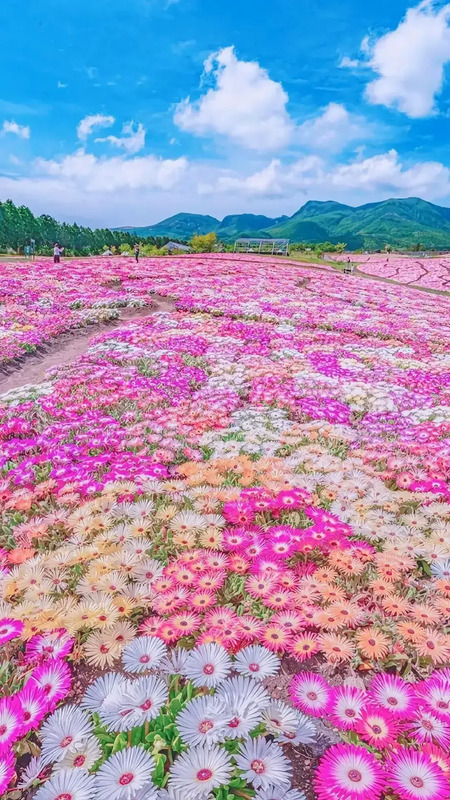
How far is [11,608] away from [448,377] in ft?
34.8

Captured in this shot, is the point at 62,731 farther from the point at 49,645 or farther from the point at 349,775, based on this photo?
the point at 349,775

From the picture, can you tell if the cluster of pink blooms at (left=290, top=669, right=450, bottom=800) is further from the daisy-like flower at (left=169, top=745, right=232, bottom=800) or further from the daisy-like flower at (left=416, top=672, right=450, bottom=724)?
the daisy-like flower at (left=169, top=745, right=232, bottom=800)

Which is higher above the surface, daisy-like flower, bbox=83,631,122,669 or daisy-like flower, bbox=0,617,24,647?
daisy-like flower, bbox=83,631,122,669

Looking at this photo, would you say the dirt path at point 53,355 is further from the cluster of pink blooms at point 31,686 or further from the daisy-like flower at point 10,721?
the daisy-like flower at point 10,721

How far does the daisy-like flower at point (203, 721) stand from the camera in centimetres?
200

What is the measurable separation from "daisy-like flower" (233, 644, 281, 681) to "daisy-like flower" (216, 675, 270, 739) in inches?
2.1

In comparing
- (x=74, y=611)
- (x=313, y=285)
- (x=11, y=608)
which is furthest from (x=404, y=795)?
(x=313, y=285)

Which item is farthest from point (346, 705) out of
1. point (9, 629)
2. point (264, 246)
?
point (264, 246)

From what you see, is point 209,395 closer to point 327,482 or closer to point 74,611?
point 327,482

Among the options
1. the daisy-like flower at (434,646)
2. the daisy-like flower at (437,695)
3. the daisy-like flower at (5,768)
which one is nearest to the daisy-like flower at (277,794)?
the daisy-like flower at (437,695)

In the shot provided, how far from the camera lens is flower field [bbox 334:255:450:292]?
46275mm

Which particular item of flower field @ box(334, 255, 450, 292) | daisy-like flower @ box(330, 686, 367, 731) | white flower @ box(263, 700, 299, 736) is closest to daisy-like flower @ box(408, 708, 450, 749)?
daisy-like flower @ box(330, 686, 367, 731)

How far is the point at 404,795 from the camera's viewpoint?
6.17 feet

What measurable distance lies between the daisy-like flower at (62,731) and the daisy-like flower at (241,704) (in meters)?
0.68
